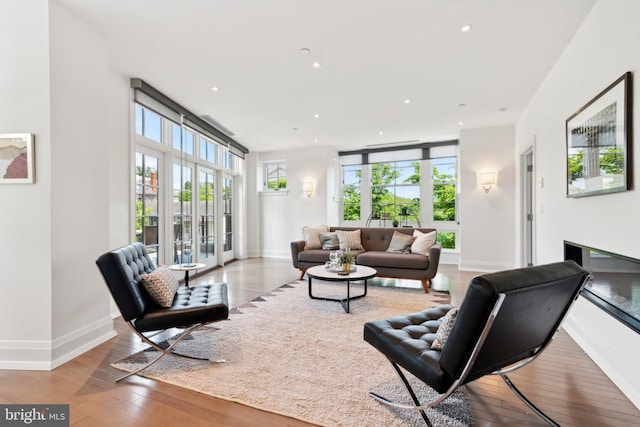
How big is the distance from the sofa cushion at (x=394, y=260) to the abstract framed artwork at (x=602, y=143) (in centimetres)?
191

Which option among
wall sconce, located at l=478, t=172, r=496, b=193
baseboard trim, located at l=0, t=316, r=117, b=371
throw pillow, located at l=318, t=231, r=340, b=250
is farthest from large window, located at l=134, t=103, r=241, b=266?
wall sconce, located at l=478, t=172, r=496, b=193

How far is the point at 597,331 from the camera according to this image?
235cm

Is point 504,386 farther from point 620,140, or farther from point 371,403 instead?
point 620,140

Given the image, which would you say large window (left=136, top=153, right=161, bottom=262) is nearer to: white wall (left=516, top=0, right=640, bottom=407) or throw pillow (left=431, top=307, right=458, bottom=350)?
throw pillow (left=431, top=307, right=458, bottom=350)

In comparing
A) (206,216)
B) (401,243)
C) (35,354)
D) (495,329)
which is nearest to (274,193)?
(206,216)

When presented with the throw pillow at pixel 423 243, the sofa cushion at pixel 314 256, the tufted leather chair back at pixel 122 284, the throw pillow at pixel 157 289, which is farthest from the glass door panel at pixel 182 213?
the throw pillow at pixel 423 243

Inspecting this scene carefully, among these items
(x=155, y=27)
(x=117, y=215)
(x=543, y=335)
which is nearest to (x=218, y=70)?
(x=155, y=27)

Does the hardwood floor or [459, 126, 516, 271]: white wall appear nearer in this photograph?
the hardwood floor

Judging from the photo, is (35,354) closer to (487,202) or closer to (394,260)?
(394,260)

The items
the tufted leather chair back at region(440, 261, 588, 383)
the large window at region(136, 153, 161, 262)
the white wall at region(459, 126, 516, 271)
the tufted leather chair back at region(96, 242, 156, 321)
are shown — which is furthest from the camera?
the white wall at region(459, 126, 516, 271)

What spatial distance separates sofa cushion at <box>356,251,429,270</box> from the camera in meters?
4.28

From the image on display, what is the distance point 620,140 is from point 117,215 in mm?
4400

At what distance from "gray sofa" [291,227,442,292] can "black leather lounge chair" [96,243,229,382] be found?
256 cm

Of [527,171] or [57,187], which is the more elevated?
[527,171]
